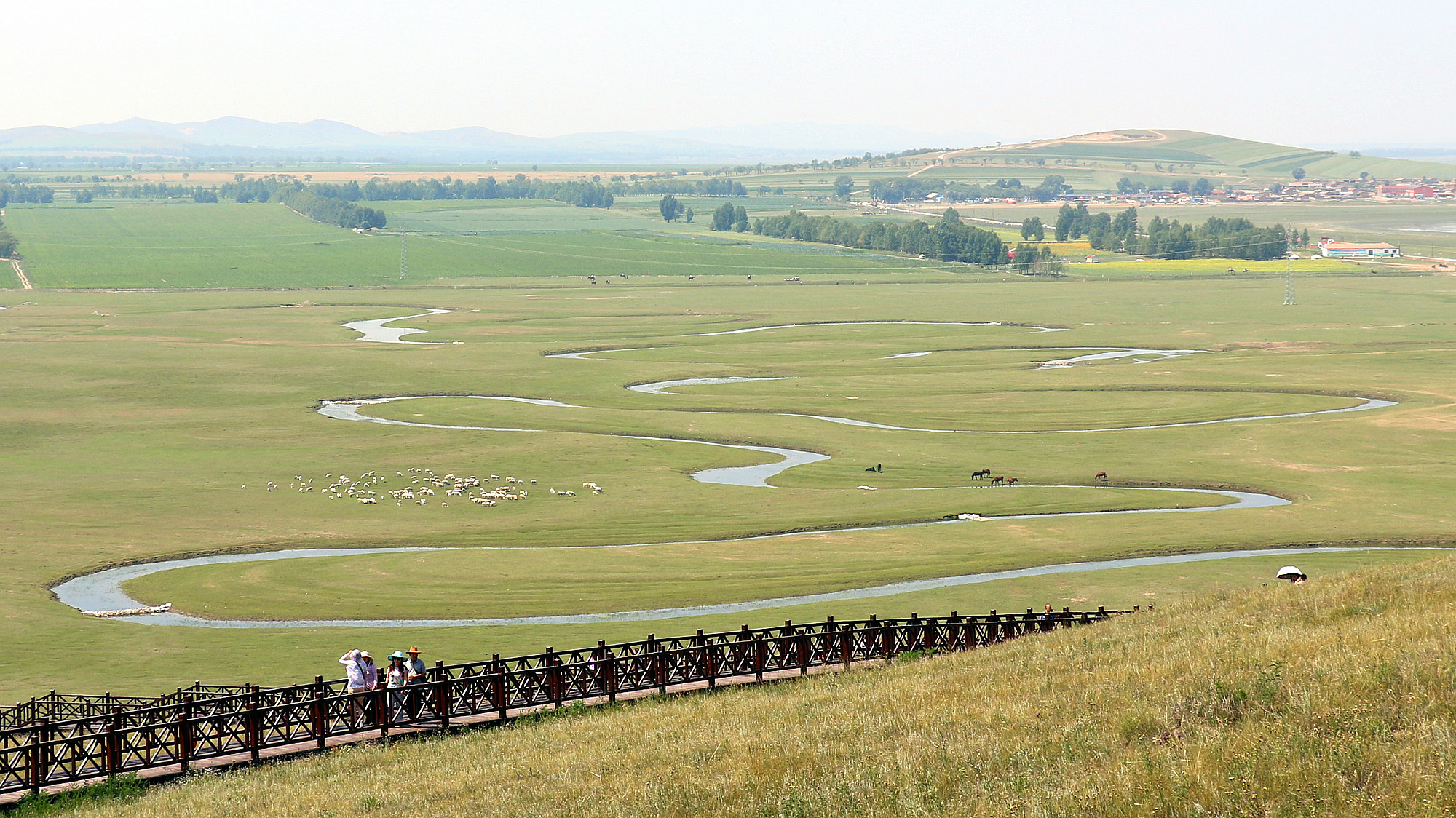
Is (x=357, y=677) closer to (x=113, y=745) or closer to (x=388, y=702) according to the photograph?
(x=388, y=702)

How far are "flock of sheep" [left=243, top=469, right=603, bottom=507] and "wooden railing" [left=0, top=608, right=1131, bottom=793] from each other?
2850cm

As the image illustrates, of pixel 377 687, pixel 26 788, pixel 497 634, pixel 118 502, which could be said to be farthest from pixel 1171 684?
pixel 118 502

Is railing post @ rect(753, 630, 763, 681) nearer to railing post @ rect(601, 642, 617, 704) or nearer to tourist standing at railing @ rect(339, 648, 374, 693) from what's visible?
railing post @ rect(601, 642, 617, 704)

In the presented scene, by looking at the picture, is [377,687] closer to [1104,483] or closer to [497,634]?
[497,634]

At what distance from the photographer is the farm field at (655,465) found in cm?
4256

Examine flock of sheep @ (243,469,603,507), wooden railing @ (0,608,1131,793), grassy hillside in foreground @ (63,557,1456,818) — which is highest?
grassy hillside in foreground @ (63,557,1456,818)

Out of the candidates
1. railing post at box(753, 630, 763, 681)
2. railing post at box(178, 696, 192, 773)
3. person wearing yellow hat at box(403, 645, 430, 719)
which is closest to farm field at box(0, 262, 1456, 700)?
person wearing yellow hat at box(403, 645, 430, 719)

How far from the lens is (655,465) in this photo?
65.7m

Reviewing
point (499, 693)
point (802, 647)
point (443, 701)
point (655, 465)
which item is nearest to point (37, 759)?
point (443, 701)

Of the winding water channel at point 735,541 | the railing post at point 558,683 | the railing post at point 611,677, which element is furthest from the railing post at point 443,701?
the winding water channel at point 735,541

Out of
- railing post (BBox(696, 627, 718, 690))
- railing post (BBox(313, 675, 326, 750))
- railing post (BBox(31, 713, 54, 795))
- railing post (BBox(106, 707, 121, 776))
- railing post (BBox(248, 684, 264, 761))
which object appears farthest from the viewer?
railing post (BBox(696, 627, 718, 690))

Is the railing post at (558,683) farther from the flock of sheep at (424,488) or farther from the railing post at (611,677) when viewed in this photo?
the flock of sheep at (424,488)

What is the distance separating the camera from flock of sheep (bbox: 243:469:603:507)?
5853 centimetres

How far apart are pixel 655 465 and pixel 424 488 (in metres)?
11.4
